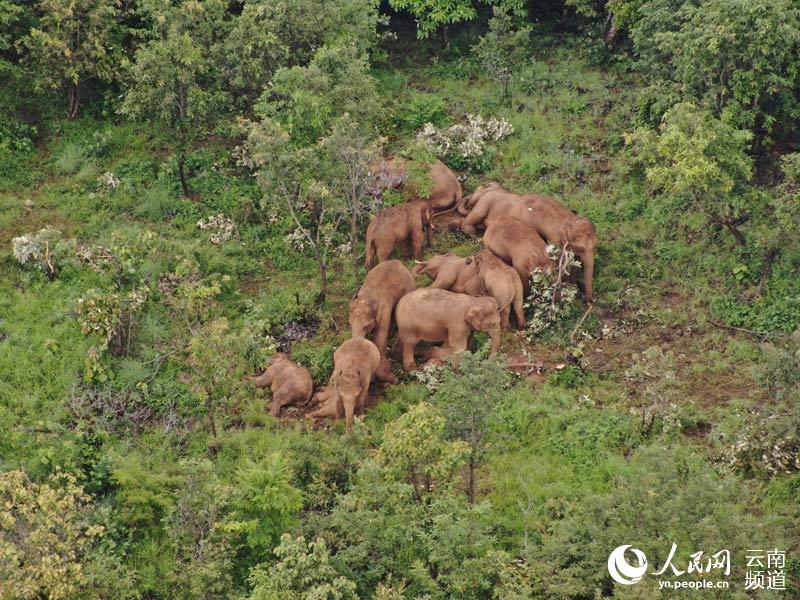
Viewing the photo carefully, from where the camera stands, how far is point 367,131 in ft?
59.5

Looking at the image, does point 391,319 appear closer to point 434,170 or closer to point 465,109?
point 434,170

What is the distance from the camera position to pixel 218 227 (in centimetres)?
1945

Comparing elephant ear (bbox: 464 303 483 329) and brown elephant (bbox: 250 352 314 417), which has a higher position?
elephant ear (bbox: 464 303 483 329)

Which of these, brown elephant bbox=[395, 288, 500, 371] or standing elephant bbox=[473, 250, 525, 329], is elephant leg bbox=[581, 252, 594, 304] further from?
brown elephant bbox=[395, 288, 500, 371]

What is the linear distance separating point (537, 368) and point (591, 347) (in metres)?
1.10

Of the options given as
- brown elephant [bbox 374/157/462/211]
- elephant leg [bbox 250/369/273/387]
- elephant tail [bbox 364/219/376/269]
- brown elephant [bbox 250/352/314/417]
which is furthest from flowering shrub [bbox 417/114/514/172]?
elephant leg [bbox 250/369/273/387]

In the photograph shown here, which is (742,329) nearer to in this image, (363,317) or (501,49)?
(363,317)

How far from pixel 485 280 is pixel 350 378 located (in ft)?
10.4

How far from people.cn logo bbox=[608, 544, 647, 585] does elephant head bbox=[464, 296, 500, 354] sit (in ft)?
15.7

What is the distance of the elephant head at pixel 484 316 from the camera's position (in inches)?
630

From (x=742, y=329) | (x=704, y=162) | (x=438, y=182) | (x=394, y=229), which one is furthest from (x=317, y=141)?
(x=742, y=329)

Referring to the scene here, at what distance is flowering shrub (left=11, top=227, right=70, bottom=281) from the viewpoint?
58.0 feet

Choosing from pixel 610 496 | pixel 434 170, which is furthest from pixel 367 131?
pixel 610 496

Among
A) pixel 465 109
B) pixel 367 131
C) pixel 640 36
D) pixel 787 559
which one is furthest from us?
pixel 465 109
